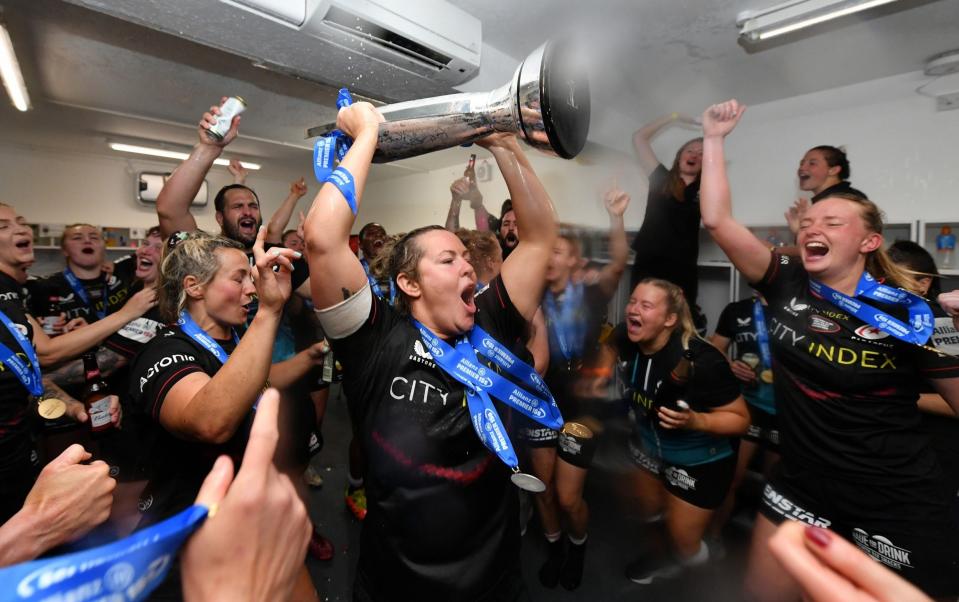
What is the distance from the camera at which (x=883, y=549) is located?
1.39 meters

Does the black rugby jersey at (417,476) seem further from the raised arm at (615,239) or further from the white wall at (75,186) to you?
the white wall at (75,186)

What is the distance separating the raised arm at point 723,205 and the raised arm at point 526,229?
0.71 metres

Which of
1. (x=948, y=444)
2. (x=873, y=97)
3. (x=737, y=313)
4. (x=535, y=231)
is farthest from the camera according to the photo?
(x=873, y=97)

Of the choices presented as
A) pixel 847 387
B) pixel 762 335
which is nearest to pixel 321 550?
pixel 847 387

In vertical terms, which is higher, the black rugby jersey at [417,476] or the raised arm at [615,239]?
the raised arm at [615,239]

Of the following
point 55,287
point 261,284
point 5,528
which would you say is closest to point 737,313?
point 261,284

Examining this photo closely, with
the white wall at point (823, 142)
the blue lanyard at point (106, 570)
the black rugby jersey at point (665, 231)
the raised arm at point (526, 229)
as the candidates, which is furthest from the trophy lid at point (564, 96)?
the black rugby jersey at point (665, 231)

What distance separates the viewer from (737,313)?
9.87 feet

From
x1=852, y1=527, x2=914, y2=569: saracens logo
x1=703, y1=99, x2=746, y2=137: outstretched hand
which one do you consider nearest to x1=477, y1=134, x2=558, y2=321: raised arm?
x1=703, y1=99, x2=746, y2=137: outstretched hand

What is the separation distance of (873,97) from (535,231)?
12.8ft

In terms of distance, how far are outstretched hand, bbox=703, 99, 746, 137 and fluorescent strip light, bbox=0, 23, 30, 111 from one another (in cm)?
385

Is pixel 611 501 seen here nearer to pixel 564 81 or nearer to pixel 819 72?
pixel 564 81

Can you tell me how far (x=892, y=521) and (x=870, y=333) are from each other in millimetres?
624

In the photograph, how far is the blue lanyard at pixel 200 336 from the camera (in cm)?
130
